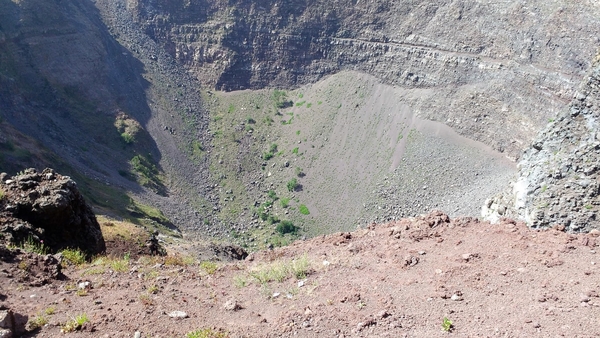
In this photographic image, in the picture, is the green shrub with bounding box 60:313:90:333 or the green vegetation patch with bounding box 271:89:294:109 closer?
the green shrub with bounding box 60:313:90:333

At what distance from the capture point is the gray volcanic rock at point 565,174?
1468cm

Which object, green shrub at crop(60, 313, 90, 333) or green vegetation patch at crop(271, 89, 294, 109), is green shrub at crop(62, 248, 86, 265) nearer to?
green shrub at crop(60, 313, 90, 333)

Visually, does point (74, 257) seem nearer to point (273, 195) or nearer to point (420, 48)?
point (273, 195)

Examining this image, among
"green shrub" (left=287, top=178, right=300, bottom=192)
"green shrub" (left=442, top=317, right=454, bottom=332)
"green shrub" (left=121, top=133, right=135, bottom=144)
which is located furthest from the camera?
"green shrub" (left=121, top=133, right=135, bottom=144)

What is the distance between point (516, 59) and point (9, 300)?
51.6 metres

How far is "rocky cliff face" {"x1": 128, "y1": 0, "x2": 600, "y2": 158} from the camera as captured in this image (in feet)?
156

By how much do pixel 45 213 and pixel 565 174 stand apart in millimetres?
17168

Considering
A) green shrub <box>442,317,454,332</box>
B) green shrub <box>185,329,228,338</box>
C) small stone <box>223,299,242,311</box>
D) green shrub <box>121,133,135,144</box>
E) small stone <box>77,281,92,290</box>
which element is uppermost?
green shrub <box>442,317,454,332</box>

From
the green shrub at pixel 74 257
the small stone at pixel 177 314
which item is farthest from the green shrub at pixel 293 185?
the small stone at pixel 177 314

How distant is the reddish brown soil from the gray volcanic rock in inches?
122

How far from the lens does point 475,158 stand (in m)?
49.6

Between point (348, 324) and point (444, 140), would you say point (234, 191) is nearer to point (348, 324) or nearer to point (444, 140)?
point (444, 140)

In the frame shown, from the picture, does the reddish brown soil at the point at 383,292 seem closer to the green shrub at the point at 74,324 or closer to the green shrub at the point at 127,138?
the green shrub at the point at 74,324

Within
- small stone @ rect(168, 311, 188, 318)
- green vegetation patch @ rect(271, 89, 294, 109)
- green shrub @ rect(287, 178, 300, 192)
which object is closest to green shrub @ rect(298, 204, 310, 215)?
green shrub @ rect(287, 178, 300, 192)
